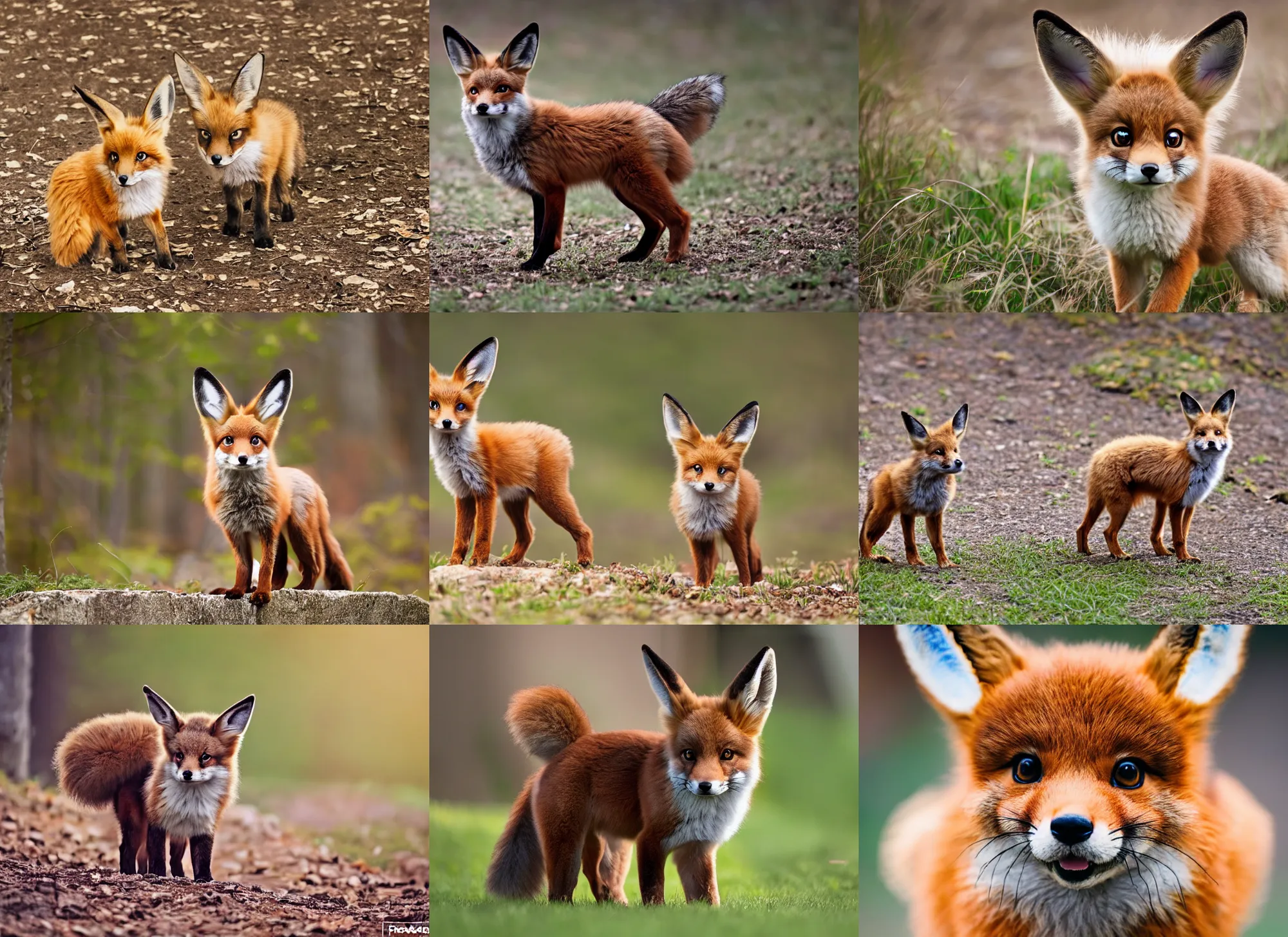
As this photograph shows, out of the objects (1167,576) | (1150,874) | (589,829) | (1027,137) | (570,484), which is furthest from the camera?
(1027,137)

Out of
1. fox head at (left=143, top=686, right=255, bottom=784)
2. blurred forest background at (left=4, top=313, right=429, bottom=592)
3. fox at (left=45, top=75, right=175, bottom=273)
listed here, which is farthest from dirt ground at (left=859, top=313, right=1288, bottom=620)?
fox at (left=45, top=75, right=175, bottom=273)

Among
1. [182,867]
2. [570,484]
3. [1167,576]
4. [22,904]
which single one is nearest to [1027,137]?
[1167,576]

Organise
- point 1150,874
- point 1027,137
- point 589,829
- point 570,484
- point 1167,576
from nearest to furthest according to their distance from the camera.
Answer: point 1150,874, point 589,829, point 1167,576, point 570,484, point 1027,137

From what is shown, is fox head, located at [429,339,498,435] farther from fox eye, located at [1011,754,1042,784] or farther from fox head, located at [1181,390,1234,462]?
fox head, located at [1181,390,1234,462]

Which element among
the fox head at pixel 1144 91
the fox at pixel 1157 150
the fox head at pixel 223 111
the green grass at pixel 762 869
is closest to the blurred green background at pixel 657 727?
the green grass at pixel 762 869

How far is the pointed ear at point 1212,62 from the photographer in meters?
5.29

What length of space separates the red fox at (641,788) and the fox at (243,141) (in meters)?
3.02

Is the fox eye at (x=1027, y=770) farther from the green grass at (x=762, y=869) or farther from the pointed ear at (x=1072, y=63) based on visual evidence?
the pointed ear at (x=1072, y=63)

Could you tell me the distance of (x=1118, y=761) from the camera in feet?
13.2

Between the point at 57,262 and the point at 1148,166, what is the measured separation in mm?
5607

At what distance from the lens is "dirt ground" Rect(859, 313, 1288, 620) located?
231 inches

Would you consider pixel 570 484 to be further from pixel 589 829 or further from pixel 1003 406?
pixel 1003 406

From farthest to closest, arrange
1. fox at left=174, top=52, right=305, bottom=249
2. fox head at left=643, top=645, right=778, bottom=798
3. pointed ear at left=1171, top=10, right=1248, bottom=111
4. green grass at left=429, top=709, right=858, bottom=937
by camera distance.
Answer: fox at left=174, top=52, right=305, bottom=249 → pointed ear at left=1171, top=10, right=1248, bottom=111 → green grass at left=429, top=709, right=858, bottom=937 → fox head at left=643, top=645, right=778, bottom=798

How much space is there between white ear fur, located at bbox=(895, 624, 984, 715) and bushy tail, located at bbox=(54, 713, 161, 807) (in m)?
3.84
